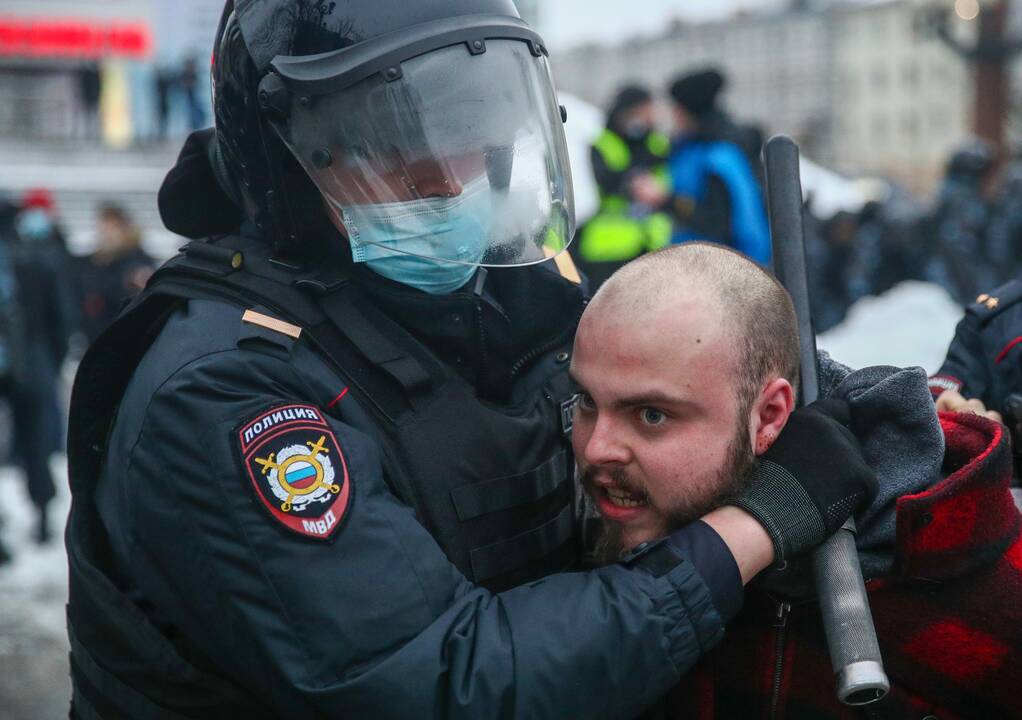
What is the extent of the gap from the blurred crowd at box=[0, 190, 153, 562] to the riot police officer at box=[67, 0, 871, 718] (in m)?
3.62

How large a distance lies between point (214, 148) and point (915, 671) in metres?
1.42

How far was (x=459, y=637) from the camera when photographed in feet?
4.75

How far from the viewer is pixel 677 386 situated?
158 centimetres

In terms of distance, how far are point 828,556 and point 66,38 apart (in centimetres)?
3057

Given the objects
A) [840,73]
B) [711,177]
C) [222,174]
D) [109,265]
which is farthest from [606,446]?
[840,73]

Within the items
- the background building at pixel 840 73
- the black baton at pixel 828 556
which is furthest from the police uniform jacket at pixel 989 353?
the background building at pixel 840 73

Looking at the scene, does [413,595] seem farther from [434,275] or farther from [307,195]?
[307,195]

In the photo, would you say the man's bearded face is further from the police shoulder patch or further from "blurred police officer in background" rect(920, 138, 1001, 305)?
"blurred police officer in background" rect(920, 138, 1001, 305)

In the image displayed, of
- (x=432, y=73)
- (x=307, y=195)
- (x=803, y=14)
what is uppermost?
(x=803, y=14)

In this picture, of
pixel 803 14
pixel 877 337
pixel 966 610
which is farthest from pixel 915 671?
pixel 803 14

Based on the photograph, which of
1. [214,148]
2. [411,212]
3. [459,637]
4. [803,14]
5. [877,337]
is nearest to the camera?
[459,637]

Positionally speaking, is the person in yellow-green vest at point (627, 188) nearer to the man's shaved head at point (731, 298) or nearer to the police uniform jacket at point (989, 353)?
the police uniform jacket at point (989, 353)

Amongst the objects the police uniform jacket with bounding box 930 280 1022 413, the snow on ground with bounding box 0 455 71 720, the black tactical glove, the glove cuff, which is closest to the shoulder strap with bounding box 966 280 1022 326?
the police uniform jacket with bounding box 930 280 1022 413

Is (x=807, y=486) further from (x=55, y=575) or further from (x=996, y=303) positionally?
(x=55, y=575)
